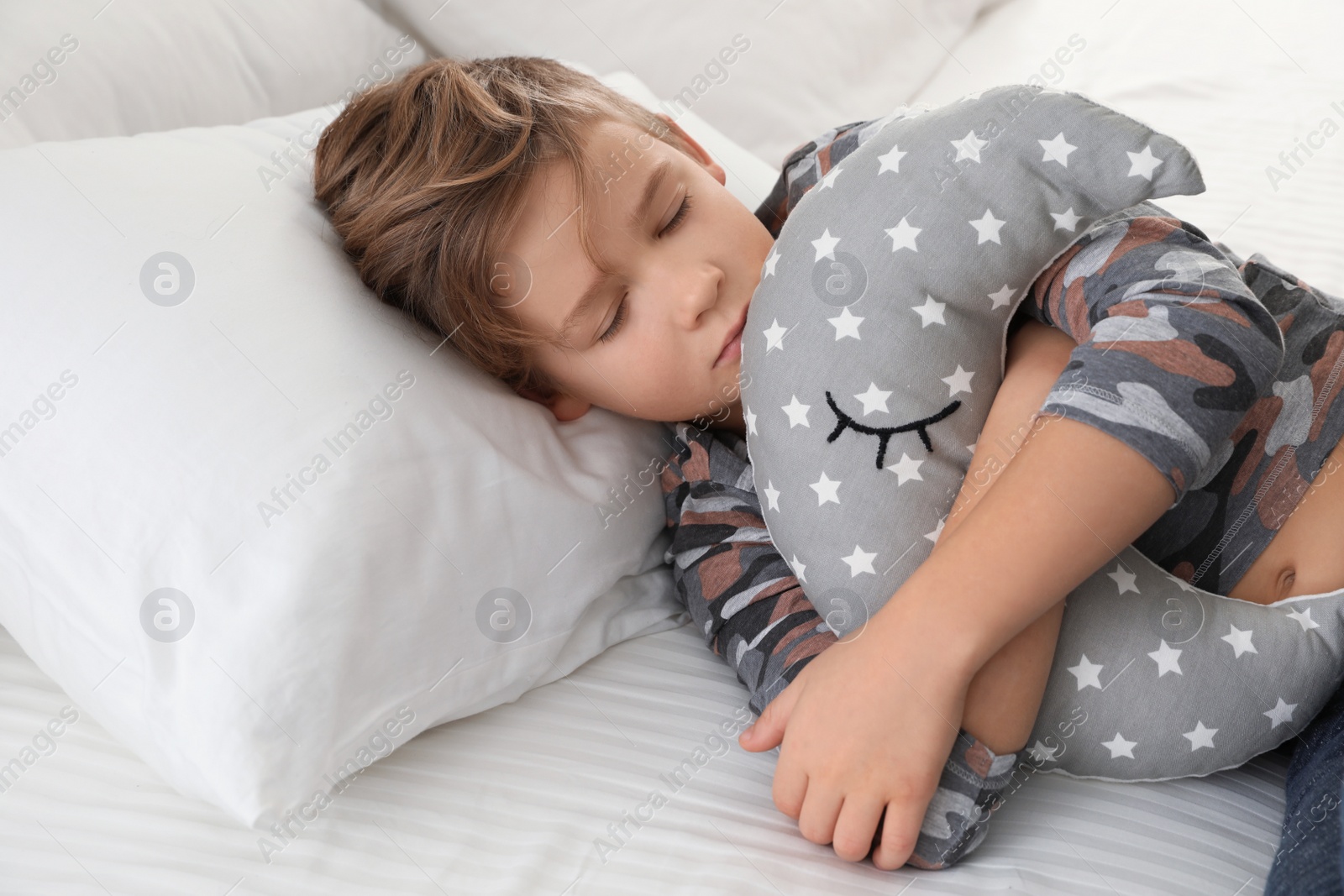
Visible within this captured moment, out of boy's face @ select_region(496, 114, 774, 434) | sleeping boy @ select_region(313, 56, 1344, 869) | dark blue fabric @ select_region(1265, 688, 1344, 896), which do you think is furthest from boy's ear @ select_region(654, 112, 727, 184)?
dark blue fabric @ select_region(1265, 688, 1344, 896)

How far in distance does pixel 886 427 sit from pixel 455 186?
42cm

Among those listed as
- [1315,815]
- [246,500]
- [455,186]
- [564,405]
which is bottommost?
[1315,815]

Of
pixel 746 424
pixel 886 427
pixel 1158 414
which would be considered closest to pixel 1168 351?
pixel 1158 414

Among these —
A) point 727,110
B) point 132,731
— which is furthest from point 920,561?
point 727,110

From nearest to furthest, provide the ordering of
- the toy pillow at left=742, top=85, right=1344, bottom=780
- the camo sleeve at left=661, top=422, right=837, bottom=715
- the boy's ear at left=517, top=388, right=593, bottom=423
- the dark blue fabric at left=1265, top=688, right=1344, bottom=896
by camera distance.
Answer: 1. the dark blue fabric at left=1265, top=688, right=1344, bottom=896
2. the toy pillow at left=742, top=85, right=1344, bottom=780
3. the camo sleeve at left=661, top=422, right=837, bottom=715
4. the boy's ear at left=517, top=388, right=593, bottom=423

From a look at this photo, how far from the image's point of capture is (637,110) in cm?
100

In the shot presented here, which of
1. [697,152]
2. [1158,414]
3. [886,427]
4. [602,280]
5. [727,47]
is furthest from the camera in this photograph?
[727,47]

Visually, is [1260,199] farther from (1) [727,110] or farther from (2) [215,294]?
(2) [215,294]

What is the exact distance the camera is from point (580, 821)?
0.67 metres

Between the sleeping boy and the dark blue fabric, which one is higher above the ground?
the sleeping boy

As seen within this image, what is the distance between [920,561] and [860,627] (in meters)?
0.06

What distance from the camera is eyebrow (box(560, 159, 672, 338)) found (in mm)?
833

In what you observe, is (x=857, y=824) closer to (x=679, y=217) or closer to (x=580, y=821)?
(x=580, y=821)

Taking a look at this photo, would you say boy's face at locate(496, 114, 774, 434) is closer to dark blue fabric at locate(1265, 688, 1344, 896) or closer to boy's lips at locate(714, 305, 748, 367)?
boy's lips at locate(714, 305, 748, 367)
